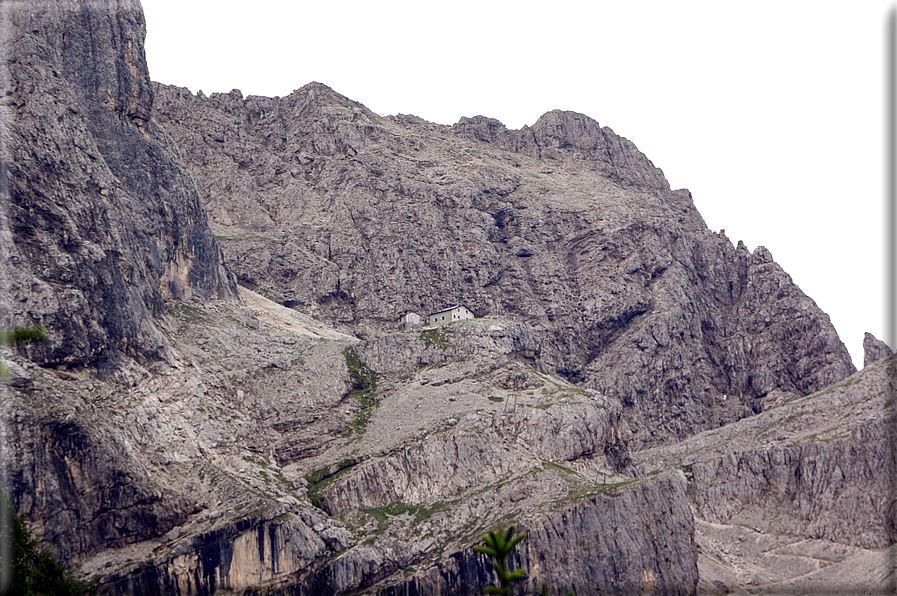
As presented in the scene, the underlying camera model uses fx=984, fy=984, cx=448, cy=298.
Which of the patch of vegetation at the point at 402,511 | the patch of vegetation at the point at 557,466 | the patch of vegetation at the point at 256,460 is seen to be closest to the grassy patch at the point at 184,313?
the patch of vegetation at the point at 256,460

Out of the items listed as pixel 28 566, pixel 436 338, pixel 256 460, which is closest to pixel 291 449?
pixel 256 460

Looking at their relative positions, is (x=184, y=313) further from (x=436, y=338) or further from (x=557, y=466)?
(x=557, y=466)

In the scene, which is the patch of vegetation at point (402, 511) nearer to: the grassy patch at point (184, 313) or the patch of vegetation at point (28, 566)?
the grassy patch at point (184, 313)

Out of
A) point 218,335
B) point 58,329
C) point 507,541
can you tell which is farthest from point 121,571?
point 507,541

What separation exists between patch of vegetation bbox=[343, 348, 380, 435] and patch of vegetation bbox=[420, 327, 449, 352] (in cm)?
1294

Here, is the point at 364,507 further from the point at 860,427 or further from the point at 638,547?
the point at 860,427

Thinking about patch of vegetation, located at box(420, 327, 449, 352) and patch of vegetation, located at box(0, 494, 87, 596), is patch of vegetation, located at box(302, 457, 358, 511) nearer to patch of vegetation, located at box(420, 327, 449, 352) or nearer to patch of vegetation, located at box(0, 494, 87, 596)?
patch of vegetation, located at box(420, 327, 449, 352)

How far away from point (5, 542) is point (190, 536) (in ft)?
149

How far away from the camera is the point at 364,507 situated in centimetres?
15625

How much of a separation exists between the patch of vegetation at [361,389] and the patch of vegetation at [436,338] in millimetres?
12941

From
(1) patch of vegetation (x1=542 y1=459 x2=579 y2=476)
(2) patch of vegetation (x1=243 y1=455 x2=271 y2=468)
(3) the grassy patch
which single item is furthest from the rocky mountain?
(3) the grassy patch

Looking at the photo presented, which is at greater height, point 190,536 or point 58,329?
point 58,329

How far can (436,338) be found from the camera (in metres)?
197

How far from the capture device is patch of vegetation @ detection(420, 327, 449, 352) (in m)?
195
